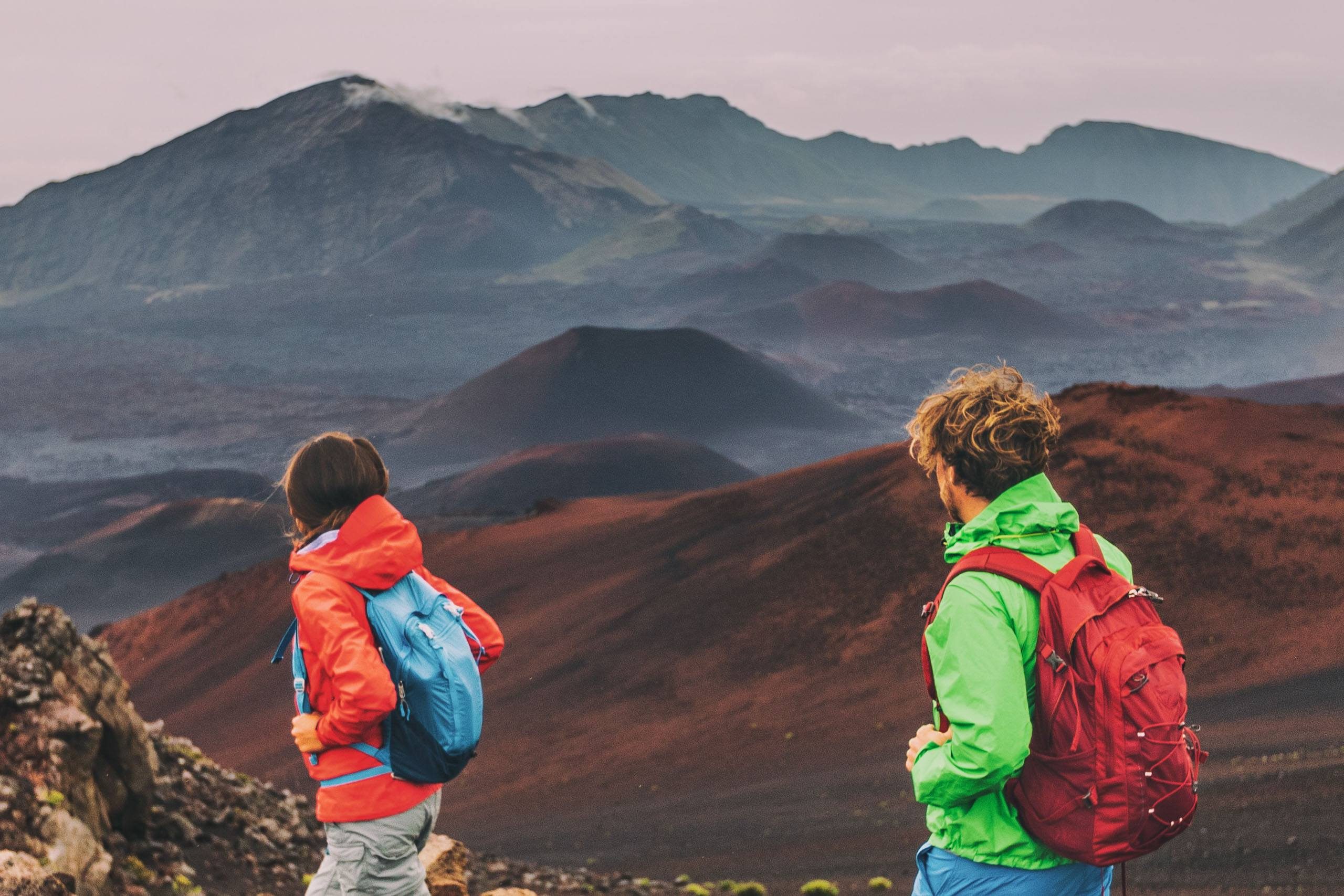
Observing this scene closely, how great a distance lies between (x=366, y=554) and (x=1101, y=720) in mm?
1818

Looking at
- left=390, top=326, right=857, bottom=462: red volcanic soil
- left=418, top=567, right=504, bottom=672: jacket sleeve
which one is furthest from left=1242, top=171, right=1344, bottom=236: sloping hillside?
left=418, top=567, right=504, bottom=672: jacket sleeve

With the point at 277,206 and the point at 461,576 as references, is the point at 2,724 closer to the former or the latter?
the point at 461,576

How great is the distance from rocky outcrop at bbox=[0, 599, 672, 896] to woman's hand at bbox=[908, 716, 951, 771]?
8.98 ft

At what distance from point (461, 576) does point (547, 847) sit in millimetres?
14930

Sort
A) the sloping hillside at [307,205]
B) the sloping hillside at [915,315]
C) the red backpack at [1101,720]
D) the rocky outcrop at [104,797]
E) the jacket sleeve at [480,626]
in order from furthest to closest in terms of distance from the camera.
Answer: the sloping hillside at [307,205]
the sloping hillside at [915,315]
the rocky outcrop at [104,797]
the jacket sleeve at [480,626]
the red backpack at [1101,720]

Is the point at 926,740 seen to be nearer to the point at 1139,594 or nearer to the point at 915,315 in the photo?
the point at 1139,594

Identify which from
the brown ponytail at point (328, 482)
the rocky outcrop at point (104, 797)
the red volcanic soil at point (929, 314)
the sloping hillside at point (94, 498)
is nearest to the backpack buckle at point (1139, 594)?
the brown ponytail at point (328, 482)

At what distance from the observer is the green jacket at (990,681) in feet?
7.50

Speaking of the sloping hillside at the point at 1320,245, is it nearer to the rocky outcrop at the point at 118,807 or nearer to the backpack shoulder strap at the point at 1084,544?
the rocky outcrop at the point at 118,807

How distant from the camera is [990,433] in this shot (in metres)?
2.50

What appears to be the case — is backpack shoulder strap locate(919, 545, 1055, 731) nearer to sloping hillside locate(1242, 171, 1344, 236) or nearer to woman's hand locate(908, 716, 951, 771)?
woman's hand locate(908, 716, 951, 771)

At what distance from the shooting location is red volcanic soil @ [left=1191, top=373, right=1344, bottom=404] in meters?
60.1

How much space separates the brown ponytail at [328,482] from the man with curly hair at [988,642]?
4.90 feet

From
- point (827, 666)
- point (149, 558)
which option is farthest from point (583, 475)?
point (827, 666)
